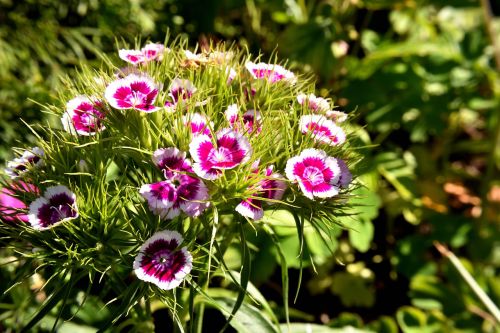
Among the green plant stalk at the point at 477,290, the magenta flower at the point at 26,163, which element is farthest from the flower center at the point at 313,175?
the green plant stalk at the point at 477,290

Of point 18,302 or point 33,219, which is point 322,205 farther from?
point 18,302

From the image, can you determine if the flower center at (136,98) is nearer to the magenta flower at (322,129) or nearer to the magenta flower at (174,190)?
the magenta flower at (174,190)

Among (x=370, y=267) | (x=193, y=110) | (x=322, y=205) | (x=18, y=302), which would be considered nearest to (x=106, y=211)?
(x=193, y=110)

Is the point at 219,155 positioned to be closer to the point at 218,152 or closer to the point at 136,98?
the point at 218,152

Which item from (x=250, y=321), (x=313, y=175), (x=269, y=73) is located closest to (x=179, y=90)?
(x=269, y=73)

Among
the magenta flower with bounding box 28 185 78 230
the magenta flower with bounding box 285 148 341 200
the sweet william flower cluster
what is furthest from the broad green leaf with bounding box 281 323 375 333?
the magenta flower with bounding box 28 185 78 230

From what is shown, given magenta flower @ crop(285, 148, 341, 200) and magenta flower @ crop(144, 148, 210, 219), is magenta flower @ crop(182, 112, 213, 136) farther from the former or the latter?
magenta flower @ crop(285, 148, 341, 200)
